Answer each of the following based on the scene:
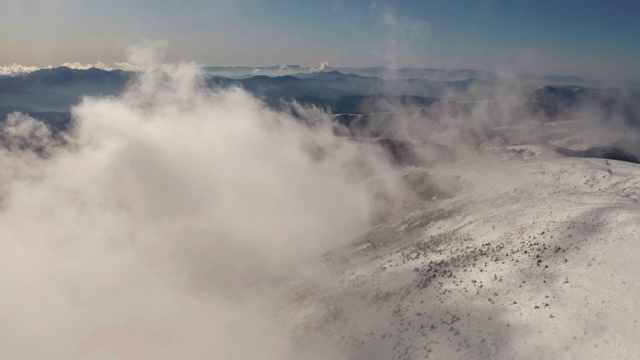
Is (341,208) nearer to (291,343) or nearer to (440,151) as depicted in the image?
(291,343)

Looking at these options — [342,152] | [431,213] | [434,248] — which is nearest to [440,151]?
[342,152]

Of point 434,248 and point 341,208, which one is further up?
point 434,248

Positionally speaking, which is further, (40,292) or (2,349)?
(40,292)

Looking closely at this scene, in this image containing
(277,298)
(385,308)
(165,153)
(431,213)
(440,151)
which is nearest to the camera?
(385,308)

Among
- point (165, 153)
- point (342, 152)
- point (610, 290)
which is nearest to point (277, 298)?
point (610, 290)

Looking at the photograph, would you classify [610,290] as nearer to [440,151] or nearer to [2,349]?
[2,349]

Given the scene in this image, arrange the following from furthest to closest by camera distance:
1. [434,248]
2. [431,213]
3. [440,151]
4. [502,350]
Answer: [440,151] < [431,213] < [434,248] < [502,350]
